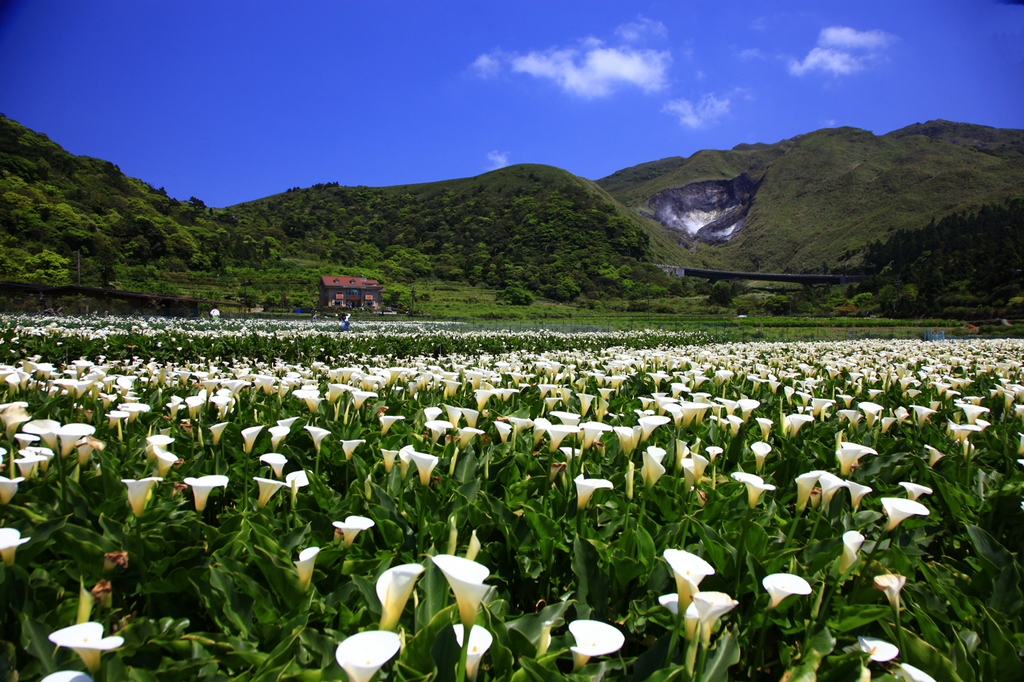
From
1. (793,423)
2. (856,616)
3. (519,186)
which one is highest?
(519,186)

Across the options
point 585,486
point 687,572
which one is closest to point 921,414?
point 585,486

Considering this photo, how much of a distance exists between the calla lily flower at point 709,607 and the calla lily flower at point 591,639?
178 mm

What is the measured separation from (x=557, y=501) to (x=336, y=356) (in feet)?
32.8

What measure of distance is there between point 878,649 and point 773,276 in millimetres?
123897

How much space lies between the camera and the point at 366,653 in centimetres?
99

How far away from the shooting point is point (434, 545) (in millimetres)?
1836

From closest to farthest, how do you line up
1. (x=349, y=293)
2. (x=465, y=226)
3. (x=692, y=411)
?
(x=692, y=411) → (x=349, y=293) → (x=465, y=226)

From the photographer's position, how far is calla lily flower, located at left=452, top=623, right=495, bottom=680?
3.61 feet

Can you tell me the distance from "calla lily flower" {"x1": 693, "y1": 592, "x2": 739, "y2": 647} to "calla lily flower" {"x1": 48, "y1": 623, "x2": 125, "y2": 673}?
1170 millimetres

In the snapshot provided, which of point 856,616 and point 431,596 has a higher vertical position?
point 431,596

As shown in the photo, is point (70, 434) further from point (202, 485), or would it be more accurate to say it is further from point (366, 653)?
point (366, 653)

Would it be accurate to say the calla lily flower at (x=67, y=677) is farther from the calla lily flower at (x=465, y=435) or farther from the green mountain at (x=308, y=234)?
the green mountain at (x=308, y=234)

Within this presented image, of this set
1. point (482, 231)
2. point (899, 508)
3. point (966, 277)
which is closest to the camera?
point (899, 508)

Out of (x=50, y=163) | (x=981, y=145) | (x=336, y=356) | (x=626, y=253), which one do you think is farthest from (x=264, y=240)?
(x=981, y=145)
